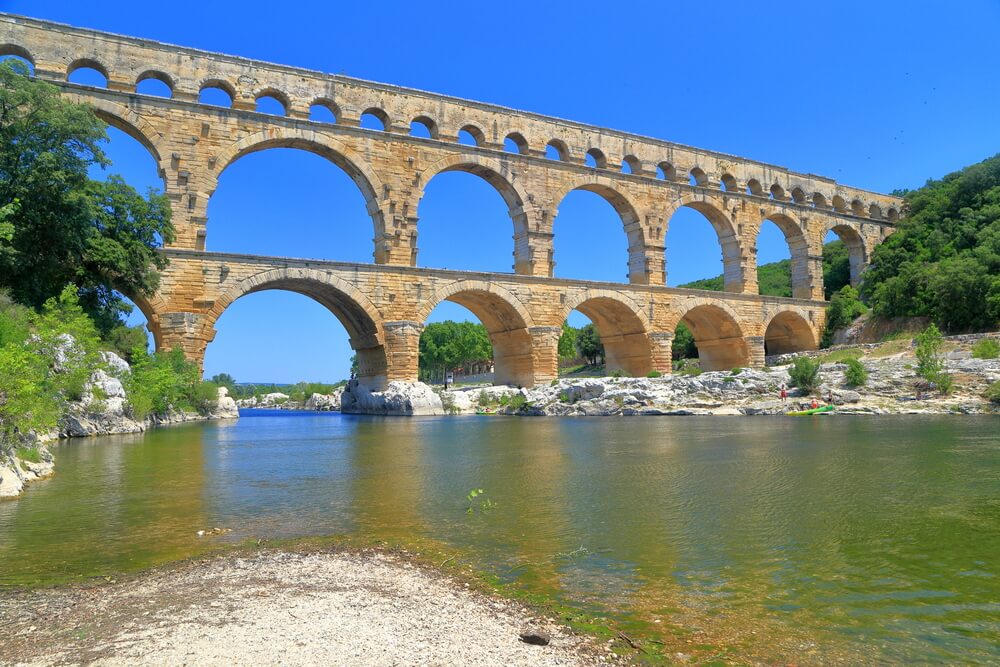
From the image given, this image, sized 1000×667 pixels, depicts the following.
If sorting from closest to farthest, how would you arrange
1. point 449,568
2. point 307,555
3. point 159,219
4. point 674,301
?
point 449,568
point 307,555
point 159,219
point 674,301

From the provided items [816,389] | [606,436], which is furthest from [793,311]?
[606,436]

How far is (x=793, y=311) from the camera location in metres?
29.5

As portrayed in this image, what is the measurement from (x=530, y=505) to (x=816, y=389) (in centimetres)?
1619

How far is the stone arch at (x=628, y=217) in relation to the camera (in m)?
25.5

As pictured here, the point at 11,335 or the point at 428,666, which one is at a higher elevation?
the point at 11,335

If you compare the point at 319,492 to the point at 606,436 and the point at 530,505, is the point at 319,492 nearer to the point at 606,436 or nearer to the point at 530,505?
the point at 530,505

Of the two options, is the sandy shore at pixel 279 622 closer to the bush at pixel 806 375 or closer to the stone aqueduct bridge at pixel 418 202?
the stone aqueduct bridge at pixel 418 202

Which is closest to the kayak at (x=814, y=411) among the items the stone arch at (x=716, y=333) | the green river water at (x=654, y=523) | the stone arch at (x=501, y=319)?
Result: the green river water at (x=654, y=523)

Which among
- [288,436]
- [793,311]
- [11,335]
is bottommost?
[288,436]

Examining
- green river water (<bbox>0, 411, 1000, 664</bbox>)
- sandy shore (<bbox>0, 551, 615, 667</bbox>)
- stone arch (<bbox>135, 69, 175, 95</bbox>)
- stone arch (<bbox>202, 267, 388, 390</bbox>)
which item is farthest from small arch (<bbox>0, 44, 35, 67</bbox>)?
sandy shore (<bbox>0, 551, 615, 667</bbox>)

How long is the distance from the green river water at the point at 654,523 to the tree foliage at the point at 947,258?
1790 centimetres

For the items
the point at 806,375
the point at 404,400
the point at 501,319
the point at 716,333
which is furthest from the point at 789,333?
the point at 404,400

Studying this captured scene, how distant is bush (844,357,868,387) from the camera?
61.9 ft

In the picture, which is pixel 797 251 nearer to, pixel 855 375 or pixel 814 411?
pixel 855 375
